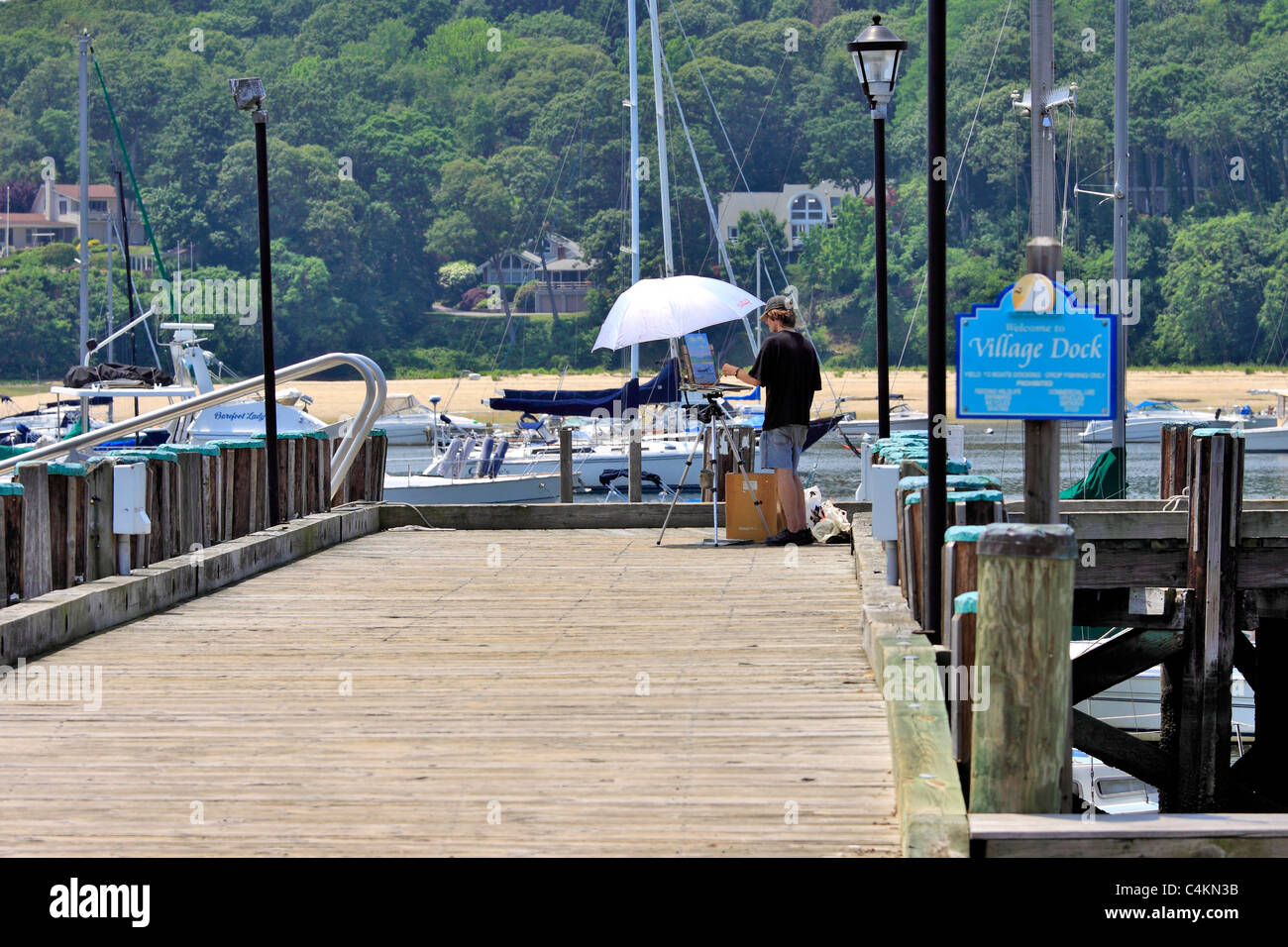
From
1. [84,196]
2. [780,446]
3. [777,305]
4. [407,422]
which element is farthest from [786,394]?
[407,422]

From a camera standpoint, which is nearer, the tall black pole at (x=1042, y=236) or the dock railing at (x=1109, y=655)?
the dock railing at (x=1109, y=655)

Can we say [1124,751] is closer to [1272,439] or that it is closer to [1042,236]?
[1042,236]

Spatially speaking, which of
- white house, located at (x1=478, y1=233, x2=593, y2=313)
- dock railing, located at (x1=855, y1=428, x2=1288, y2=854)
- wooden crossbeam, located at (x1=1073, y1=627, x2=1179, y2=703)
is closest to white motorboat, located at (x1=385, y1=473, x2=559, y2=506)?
dock railing, located at (x1=855, y1=428, x2=1288, y2=854)

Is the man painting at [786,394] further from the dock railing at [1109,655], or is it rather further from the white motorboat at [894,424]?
the white motorboat at [894,424]

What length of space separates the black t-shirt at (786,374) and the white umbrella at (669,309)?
4.55 ft

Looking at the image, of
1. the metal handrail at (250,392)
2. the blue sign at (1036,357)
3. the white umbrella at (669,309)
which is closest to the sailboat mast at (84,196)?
the metal handrail at (250,392)

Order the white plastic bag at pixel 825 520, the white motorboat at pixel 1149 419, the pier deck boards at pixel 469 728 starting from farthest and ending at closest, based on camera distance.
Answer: the white motorboat at pixel 1149 419
the white plastic bag at pixel 825 520
the pier deck boards at pixel 469 728

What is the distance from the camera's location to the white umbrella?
45.5ft

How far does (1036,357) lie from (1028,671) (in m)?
1.40

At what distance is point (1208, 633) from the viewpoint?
1181 cm

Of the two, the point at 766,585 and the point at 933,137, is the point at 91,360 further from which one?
the point at 933,137

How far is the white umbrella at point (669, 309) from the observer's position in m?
13.9
